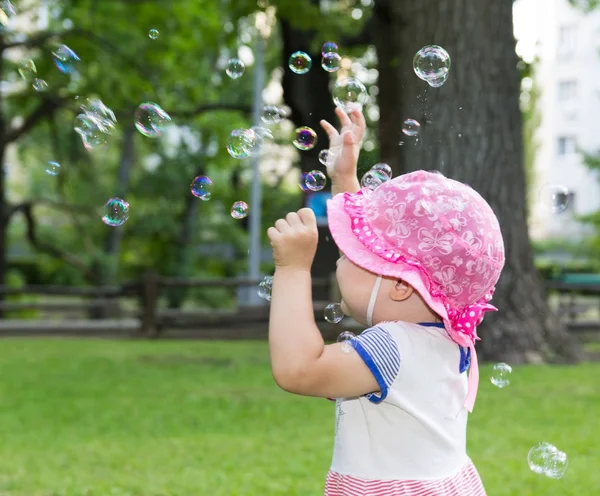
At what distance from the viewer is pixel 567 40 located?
52.3 m

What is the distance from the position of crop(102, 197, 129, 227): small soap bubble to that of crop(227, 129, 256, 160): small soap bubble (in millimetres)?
539

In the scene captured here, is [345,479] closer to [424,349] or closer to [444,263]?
[424,349]

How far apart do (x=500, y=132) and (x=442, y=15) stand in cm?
135

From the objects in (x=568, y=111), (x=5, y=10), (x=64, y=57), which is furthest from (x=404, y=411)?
(x=568, y=111)

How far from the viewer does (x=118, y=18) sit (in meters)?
18.8

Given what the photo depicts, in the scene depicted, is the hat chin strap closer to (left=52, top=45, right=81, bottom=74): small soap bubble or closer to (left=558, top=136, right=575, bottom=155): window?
(left=52, top=45, right=81, bottom=74): small soap bubble

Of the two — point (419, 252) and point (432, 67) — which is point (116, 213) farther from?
point (419, 252)

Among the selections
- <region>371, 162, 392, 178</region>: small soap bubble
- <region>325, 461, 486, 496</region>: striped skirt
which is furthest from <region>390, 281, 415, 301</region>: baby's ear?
<region>371, 162, 392, 178</region>: small soap bubble

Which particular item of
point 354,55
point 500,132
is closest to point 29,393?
point 500,132

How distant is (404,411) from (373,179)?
103cm

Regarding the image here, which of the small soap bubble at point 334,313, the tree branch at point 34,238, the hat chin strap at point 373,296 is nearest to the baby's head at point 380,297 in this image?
the hat chin strap at point 373,296

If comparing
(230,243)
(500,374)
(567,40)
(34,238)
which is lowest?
(230,243)

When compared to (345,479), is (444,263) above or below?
above

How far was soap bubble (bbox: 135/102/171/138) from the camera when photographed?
379cm
